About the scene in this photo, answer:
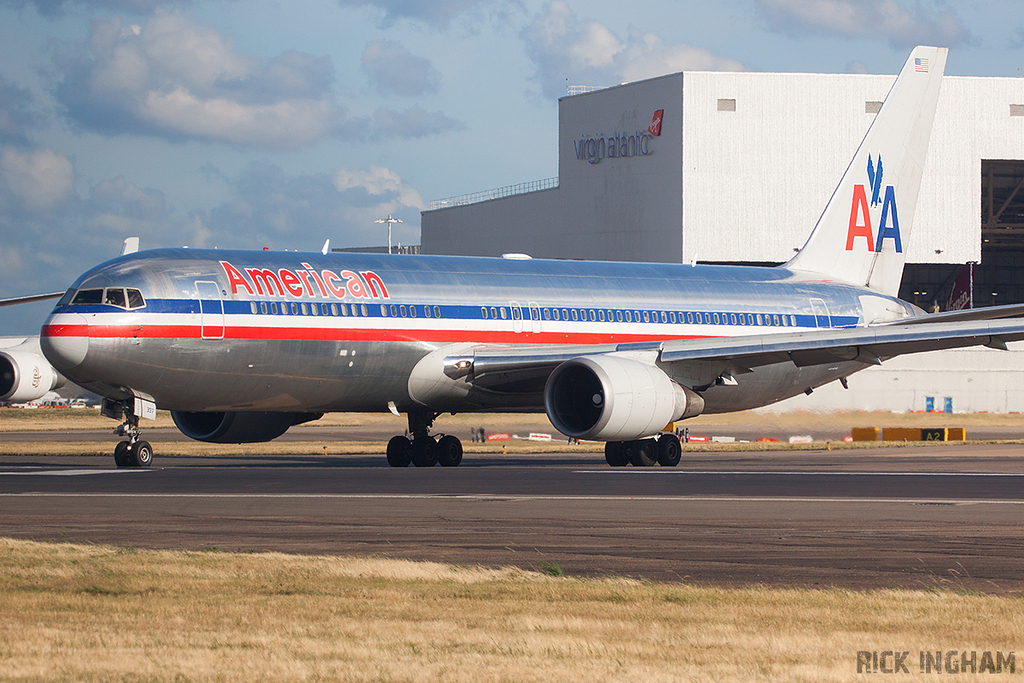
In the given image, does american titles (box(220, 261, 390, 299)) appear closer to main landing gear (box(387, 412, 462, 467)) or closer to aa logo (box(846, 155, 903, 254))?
main landing gear (box(387, 412, 462, 467))

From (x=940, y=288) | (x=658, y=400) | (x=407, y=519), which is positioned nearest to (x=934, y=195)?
(x=940, y=288)

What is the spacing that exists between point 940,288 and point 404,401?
6965 centimetres

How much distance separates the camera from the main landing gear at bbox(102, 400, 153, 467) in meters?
24.3

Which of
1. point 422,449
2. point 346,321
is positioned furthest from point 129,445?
point 422,449

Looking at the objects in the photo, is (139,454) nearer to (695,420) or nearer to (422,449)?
(422,449)

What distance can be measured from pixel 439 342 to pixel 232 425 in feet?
16.9

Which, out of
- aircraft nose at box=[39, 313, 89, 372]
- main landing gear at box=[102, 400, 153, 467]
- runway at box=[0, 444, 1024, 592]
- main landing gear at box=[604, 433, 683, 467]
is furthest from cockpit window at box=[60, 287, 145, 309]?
main landing gear at box=[604, 433, 683, 467]

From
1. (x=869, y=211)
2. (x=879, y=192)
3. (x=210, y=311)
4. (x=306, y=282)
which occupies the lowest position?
(x=210, y=311)

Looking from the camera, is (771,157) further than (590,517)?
Yes

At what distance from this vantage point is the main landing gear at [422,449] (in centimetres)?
2831

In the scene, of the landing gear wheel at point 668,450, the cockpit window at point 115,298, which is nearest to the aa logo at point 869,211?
the landing gear wheel at point 668,450

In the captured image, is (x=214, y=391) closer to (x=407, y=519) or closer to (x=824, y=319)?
(x=407, y=519)

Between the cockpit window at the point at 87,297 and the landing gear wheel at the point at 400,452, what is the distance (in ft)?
25.0

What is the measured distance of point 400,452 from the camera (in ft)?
93.6
